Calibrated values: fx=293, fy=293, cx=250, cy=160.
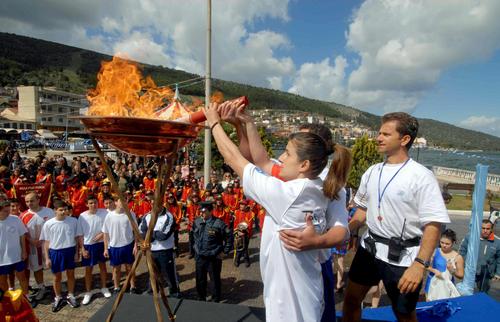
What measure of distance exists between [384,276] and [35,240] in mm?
6240

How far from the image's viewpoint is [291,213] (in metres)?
1.79

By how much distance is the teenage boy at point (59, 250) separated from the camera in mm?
5371

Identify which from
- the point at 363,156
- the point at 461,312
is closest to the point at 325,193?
the point at 461,312

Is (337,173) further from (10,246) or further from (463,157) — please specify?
(463,157)

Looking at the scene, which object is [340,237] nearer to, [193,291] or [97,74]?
[97,74]

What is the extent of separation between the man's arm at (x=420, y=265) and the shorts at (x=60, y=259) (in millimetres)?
5621

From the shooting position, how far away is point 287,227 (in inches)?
70.3

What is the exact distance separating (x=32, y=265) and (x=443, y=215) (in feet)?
22.4

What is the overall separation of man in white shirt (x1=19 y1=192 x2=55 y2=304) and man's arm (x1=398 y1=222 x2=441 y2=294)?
20.4 feet

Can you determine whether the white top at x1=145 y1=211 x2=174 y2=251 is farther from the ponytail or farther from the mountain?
the mountain

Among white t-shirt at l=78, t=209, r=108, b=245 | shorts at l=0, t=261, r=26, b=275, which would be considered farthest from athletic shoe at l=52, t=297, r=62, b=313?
white t-shirt at l=78, t=209, r=108, b=245

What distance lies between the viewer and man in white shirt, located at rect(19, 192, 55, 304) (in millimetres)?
5645

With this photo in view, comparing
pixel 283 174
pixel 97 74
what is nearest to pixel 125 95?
pixel 97 74

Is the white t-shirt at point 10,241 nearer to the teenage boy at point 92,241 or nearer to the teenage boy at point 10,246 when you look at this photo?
the teenage boy at point 10,246
